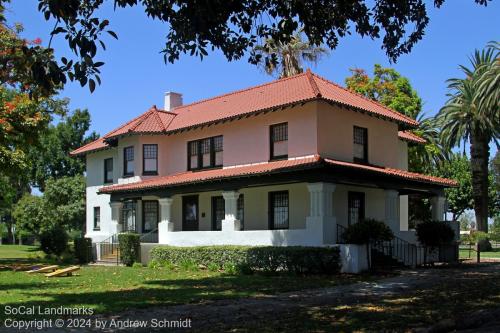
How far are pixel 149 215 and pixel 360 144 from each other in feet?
41.7

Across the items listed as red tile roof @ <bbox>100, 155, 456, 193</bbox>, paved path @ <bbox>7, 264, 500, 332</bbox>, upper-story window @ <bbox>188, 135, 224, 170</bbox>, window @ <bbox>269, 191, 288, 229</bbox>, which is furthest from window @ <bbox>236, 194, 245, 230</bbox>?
paved path @ <bbox>7, 264, 500, 332</bbox>

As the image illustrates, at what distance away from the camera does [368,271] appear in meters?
20.5

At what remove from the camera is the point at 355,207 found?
84.6ft

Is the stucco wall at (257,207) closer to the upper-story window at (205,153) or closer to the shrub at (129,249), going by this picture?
the upper-story window at (205,153)

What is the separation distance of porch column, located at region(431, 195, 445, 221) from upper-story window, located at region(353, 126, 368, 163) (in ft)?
13.5

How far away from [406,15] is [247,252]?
12.7m

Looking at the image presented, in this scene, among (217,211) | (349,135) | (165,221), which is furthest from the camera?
(217,211)

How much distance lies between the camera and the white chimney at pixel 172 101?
35469 mm

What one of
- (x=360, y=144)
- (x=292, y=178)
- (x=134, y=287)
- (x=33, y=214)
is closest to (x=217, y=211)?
(x=292, y=178)

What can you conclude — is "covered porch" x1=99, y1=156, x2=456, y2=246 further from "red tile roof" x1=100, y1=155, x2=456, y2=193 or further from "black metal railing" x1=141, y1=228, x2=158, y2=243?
"black metal railing" x1=141, y1=228, x2=158, y2=243

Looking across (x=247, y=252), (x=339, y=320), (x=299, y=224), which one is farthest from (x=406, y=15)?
(x=299, y=224)

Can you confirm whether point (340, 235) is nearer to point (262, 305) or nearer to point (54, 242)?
point (262, 305)

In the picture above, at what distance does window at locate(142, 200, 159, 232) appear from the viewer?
31.8 m

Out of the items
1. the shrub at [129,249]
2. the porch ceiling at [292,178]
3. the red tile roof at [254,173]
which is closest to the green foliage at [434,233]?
the porch ceiling at [292,178]
